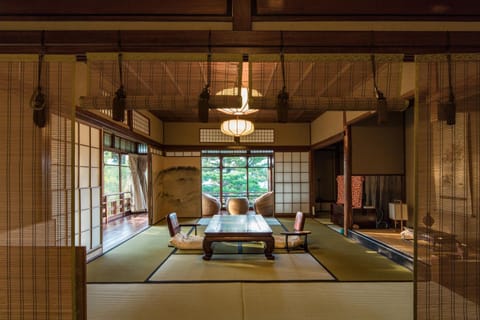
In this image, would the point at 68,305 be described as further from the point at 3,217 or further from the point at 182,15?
the point at 182,15

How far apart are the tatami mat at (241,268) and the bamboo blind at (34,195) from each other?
1.50 meters

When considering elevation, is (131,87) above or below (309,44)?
below

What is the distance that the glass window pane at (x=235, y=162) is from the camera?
381 inches

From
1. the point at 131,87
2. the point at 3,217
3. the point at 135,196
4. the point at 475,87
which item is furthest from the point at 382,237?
the point at 135,196

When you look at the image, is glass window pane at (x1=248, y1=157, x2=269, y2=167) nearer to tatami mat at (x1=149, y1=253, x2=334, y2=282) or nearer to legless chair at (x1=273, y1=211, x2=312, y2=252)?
legless chair at (x1=273, y1=211, x2=312, y2=252)

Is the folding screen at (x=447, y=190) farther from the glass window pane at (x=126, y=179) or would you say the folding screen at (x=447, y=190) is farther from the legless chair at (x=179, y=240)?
the glass window pane at (x=126, y=179)

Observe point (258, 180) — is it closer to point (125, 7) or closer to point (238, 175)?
point (238, 175)

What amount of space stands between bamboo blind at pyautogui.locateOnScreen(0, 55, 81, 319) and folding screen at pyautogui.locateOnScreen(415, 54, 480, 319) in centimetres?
226

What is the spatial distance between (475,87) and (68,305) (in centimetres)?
297

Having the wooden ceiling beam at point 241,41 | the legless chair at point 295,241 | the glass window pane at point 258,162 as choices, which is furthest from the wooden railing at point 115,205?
the wooden ceiling beam at point 241,41

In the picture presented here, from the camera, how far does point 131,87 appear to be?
219 cm

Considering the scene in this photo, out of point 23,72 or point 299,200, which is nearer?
point 23,72

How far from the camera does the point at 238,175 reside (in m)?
9.73

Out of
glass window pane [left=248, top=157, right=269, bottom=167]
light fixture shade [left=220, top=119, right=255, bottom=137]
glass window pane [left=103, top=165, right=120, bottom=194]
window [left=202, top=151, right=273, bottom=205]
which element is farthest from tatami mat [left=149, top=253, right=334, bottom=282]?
glass window pane [left=248, top=157, right=269, bottom=167]
